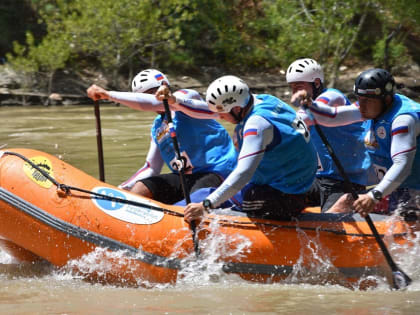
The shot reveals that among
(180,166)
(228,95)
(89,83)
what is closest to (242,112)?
(228,95)

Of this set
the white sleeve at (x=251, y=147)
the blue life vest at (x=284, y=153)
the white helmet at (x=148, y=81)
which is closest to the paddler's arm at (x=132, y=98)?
the white helmet at (x=148, y=81)

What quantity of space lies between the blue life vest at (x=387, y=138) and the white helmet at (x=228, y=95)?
36.4 inches

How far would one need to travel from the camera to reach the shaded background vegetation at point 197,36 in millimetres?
17609

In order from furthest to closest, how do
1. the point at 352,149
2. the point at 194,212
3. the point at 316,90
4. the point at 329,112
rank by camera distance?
the point at 316,90 < the point at 352,149 < the point at 329,112 < the point at 194,212

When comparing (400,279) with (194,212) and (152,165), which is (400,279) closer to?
(194,212)

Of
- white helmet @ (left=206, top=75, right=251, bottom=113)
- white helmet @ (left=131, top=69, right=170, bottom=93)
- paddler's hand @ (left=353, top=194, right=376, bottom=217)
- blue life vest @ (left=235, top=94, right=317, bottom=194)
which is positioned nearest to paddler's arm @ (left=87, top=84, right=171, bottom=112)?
white helmet @ (left=131, top=69, right=170, bottom=93)

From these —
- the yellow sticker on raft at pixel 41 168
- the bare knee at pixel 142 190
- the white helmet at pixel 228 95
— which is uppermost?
the white helmet at pixel 228 95

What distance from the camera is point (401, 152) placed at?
14.3ft

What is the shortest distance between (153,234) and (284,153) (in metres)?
1.04

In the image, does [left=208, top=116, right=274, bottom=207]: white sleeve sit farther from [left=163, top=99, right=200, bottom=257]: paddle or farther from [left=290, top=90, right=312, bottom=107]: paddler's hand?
[left=290, top=90, right=312, bottom=107]: paddler's hand

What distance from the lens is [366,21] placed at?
21016mm

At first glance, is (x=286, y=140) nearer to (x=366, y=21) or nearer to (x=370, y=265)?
(x=370, y=265)

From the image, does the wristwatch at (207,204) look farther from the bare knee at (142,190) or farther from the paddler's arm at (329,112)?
the bare knee at (142,190)

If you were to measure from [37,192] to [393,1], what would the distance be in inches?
587
